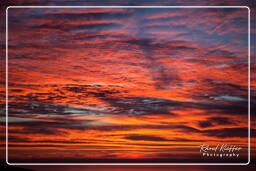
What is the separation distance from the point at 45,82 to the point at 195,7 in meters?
3.73

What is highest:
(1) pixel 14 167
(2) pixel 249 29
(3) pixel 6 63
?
(2) pixel 249 29

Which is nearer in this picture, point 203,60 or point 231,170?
point 203,60

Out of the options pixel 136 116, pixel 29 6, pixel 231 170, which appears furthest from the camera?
pixel 231 170

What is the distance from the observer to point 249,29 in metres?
6.24

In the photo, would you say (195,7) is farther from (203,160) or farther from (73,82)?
(203,160)

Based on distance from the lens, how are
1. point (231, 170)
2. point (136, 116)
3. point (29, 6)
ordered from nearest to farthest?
point (29, 6) → point (136, 116) → point (231, 170)

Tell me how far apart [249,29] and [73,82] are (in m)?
4.08

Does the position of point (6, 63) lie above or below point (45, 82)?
above

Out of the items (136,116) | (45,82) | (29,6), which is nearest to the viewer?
(29,6)

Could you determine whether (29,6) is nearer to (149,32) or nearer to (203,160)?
(149,32)

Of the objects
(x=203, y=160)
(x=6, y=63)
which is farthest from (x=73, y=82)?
(x=203, y=160)

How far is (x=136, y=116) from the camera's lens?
23.3 ft

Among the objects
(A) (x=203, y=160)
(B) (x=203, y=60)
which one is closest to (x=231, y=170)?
(A) (x=203, y=160)

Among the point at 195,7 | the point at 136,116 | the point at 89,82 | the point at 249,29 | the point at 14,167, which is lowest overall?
the point at 14,167
